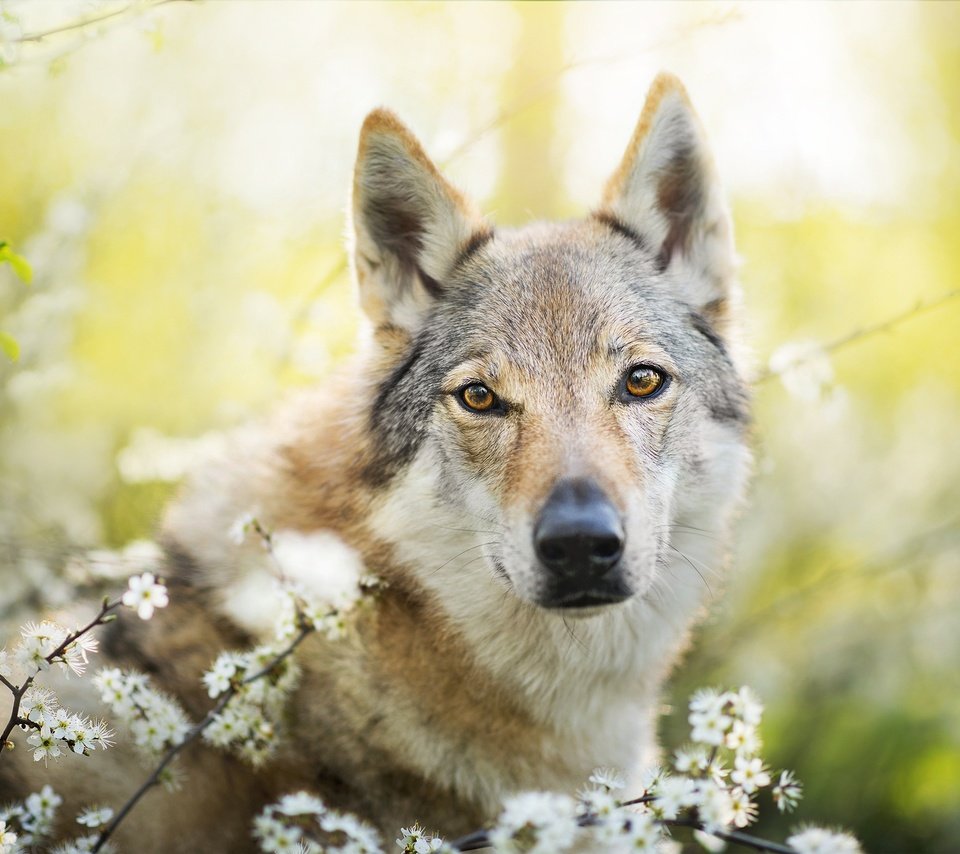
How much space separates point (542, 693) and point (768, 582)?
11.5 feet

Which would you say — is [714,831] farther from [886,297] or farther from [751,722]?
[886,297]

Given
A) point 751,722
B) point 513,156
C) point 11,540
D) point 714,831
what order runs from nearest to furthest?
point 714,831, point 751,722, point 11,540, point 513,156

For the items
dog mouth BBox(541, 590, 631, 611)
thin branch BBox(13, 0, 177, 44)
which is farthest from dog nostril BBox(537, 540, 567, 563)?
thin branch BBox(13, 0, 177, 44)

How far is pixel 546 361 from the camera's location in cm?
318

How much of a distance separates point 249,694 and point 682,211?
2630mm

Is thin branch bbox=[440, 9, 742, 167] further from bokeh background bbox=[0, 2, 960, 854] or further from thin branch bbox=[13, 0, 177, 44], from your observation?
thin branch bbox=[13, 0, 177, 44]

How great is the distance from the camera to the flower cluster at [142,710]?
2654 millimetres

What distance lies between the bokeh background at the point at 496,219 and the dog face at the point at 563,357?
0.53 m

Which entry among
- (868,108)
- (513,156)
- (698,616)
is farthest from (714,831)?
(868,108)

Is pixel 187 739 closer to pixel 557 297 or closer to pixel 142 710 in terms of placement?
pixel 142 710

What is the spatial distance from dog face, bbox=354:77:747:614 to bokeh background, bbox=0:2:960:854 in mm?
529

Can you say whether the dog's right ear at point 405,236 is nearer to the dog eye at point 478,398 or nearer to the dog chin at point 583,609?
the dog eye at point 478,398

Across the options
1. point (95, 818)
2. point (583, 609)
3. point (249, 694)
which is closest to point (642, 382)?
point (583, 609)

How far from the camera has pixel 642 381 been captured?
324 centimetres
